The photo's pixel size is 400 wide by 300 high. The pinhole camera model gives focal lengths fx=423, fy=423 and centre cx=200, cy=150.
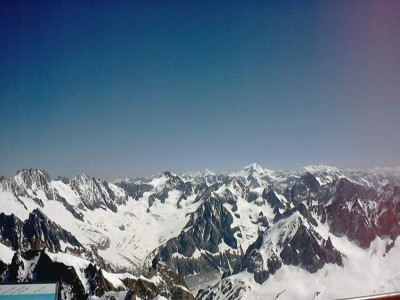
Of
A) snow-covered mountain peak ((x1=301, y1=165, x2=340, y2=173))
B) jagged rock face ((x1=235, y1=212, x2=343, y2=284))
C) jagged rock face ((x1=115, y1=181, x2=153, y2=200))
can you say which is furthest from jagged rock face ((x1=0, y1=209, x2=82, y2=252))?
jagged rock face ((x1=235, y1=212, x2=343, y2=284))

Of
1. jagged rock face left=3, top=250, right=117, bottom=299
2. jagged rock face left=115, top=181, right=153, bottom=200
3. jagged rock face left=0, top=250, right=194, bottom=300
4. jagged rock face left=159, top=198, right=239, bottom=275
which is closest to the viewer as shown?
jagged rock face left=3, top=250, right=117, bottom=299

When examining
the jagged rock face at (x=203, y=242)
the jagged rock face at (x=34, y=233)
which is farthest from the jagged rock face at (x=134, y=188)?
the jagged rock face at (x=203, y=242)

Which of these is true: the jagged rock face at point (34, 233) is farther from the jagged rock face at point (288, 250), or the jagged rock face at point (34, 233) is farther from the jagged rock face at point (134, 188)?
the jagged rock face at point (288, 250)

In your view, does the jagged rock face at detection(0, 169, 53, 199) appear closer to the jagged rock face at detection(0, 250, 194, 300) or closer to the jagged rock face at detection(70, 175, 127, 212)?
the jagged rock face at detection(70, 175, 127, 212)

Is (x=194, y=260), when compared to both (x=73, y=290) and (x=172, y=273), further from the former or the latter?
Answer: (x=73, y=290)

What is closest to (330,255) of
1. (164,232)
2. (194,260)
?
(194,260)

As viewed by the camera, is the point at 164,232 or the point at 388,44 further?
the point at 164,232
